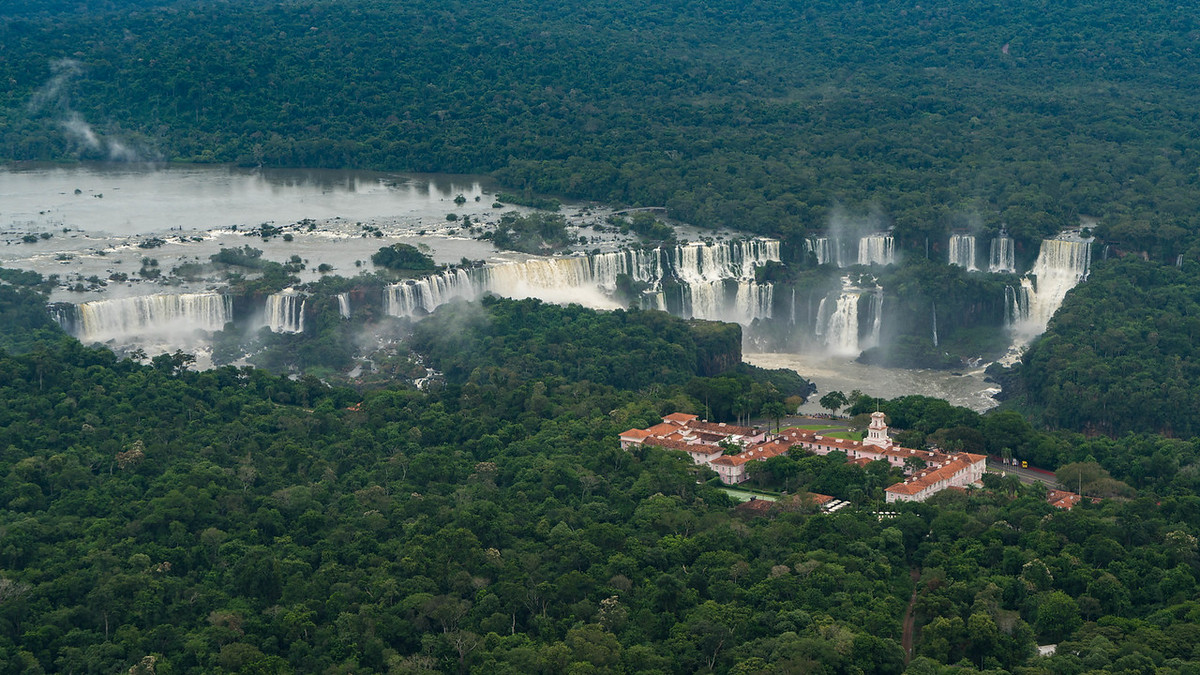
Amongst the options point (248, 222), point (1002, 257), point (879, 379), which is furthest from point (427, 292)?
point (1002, 257)

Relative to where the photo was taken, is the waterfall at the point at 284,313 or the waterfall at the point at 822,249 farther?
the waterfall at the point at 822,249

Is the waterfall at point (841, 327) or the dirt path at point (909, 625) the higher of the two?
the waterfall at point (841, 327)

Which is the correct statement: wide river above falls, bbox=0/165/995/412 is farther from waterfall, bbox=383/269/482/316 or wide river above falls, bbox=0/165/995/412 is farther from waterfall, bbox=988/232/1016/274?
waterfall, bbox=988/232/1016/274

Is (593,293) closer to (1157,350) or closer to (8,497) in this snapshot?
(1157,350)

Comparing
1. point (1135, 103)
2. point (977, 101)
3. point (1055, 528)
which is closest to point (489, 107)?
point (977, 101)

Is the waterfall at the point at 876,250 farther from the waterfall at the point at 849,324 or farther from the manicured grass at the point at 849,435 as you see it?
the manicured grass at the point at 849,435

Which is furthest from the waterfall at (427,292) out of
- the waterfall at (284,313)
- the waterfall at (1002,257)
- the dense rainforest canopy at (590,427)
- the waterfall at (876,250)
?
the waterfall at (1002,257)

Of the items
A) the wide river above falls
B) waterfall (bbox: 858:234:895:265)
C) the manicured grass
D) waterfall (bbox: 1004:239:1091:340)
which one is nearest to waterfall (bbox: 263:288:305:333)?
the wide river above falls

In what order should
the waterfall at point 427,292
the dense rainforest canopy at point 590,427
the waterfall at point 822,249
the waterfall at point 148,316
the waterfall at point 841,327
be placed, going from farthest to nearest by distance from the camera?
the waterfall at point 822,249 < the waterfall at point 841,327 < the waterfall at point 427,292 < the waterfall at point 148,316 < the dense rainforest canopy at point 590,427
